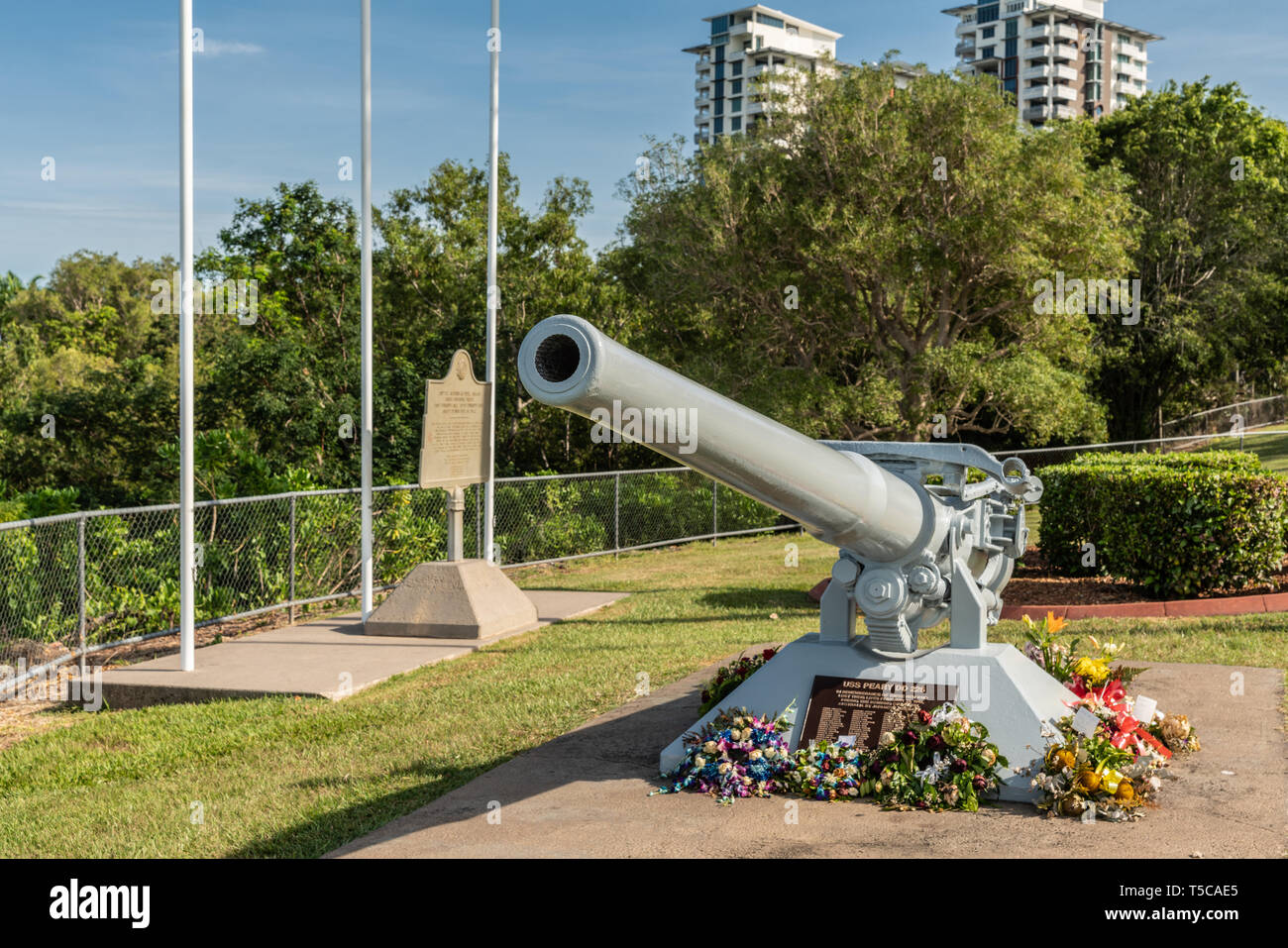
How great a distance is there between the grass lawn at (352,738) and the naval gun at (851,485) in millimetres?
2482

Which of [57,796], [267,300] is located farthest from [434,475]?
[267,300]

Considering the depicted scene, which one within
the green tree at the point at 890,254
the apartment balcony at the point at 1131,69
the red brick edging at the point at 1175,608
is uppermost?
the apartment balcony at the point at 1131,69

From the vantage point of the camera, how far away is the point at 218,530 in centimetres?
1332

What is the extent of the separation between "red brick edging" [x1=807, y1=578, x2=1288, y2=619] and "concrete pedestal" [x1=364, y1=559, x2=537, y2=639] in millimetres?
3020

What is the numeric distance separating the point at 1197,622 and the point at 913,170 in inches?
418

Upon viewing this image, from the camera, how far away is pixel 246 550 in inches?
499

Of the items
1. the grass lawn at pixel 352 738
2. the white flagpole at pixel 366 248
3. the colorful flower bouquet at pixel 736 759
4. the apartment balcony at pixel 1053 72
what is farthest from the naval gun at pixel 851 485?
the apartment balcony at pixel 1053 72

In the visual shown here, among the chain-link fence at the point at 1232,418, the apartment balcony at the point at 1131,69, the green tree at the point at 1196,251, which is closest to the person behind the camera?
the green tree at the point at 1196,251

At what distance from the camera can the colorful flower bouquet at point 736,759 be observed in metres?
5.49

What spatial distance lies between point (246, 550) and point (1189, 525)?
9.39m

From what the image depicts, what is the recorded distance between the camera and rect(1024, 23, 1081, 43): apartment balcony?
108 m

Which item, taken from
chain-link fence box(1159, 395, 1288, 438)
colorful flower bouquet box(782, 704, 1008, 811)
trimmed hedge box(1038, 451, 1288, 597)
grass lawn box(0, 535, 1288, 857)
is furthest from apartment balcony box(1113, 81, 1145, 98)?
colorful flower bouquet box(782, 704, 1008, 811)

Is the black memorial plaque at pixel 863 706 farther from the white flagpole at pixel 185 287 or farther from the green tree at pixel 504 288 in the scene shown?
the green tree at pixel 504 288

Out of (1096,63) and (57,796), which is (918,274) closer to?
(57,796)
